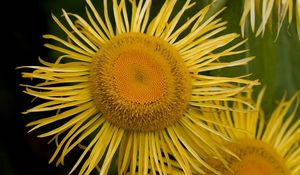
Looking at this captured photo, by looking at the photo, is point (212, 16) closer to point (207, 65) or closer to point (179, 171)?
point (207, 65)

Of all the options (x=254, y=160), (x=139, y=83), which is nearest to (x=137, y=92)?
(x=139, y=83)

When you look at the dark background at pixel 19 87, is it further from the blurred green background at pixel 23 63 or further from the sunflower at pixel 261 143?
the sunflower at pixel 261 143

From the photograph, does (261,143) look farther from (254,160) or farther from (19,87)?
(19,87)

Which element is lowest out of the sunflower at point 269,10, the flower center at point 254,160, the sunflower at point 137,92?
the flower center at point 254,160

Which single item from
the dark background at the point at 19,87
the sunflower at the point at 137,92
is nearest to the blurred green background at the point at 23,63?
the dark background at the point at 19,87

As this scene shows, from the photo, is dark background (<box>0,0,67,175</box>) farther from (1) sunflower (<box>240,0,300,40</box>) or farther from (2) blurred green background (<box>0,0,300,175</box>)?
(1) sunflower (<box>240,0,300,40</box>)

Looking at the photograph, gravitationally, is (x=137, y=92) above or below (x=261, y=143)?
above

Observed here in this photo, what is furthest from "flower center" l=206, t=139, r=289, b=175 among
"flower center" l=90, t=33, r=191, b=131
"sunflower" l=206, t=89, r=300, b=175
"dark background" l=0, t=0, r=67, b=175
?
"dark background" l=0, t=0, r=67, b=175
